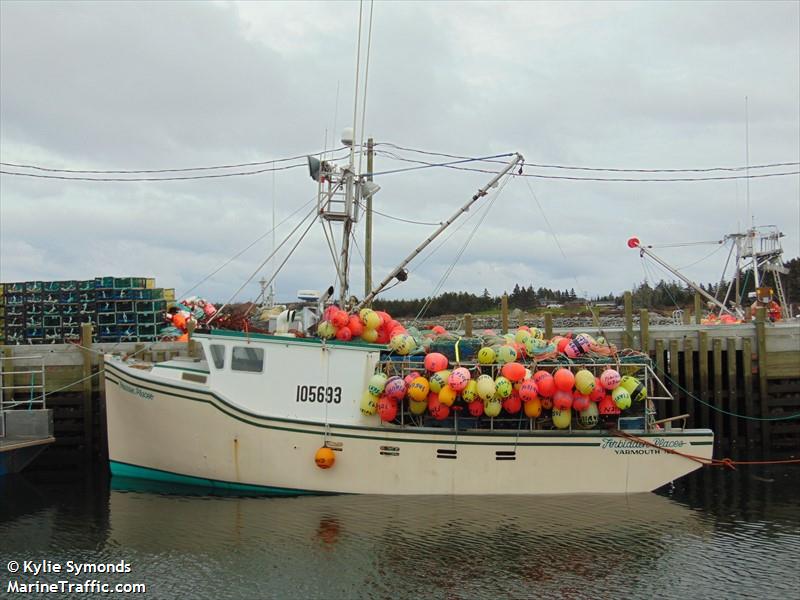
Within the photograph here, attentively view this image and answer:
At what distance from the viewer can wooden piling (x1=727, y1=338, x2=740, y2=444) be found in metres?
16.1

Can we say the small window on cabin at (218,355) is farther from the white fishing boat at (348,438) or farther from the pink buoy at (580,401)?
the pink buoy at (580,401)

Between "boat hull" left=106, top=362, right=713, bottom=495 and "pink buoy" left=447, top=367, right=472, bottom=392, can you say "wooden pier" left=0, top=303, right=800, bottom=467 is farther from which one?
"pink buoy" left=447, top=367, right=472, bottom=392

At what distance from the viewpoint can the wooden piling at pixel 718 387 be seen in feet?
53.2

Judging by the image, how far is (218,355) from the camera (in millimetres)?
13055

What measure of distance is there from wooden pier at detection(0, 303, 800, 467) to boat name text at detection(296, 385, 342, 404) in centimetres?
473

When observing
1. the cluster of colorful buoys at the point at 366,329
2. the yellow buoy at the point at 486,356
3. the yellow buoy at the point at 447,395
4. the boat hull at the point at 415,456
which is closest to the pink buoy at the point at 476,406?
the yellow buoy at the point at 447,395

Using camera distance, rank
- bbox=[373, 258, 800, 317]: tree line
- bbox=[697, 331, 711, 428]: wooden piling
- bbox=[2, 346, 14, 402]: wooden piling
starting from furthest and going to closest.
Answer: bbox=[373, 258, 800, 317]: tree line, bbox=[697, 331, 711, 428]: wooden piling, bbox=[2, 346, 14, 402]: wooden piling

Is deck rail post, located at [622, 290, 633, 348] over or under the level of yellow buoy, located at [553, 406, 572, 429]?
over

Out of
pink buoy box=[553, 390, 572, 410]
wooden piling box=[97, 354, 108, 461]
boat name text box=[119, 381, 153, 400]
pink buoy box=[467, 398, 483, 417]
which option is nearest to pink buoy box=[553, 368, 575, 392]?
pink buoy box=[553, 390, 572, 410]

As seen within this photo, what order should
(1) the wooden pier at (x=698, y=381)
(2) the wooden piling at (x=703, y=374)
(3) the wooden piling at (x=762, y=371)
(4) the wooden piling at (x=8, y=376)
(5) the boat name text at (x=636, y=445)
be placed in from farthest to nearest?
(2) the wooden piling at (x=703, y=374), (3) the wooden piling at (x=762, y=371), (1) the wooden pier at (x=698, y=381), (4) the wooden piling at (x=8, y=376), (5) the boat name text at (x=636, y=445)

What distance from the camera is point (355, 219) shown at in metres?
14.0

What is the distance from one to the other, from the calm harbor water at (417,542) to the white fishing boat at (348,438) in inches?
14.1

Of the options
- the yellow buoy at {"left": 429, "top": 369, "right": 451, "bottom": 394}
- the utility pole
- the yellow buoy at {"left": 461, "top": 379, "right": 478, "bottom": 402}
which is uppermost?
the utility pole

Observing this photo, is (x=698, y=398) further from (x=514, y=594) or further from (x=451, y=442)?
(x=514, y=594)
